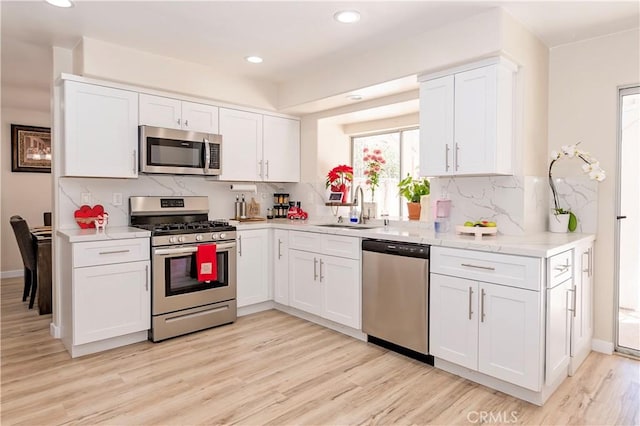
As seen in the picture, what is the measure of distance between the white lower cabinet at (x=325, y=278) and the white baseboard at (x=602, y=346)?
5.99 feet

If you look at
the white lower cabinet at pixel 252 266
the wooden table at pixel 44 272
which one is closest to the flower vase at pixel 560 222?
the white lower cabinet at pixel 252 266

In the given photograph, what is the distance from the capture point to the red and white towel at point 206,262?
3.53 meters

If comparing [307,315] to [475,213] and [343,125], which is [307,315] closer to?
[475,213]

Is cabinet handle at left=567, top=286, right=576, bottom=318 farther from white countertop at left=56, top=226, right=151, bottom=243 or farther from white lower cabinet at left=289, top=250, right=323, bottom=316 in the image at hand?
white countertop at left=56, top=226, right=151, bottom=243

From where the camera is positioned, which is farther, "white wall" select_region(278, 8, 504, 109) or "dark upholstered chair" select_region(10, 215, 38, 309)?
"dark upholstered chair" select_region(10, 215, 38, 309)

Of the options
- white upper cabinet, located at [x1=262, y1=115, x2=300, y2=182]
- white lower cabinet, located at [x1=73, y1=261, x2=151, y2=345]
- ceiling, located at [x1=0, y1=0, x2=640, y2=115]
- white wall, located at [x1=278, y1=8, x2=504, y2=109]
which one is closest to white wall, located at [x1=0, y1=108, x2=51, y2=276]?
ceiling, located at [x1=0, y1=0, x2=640, y2=115]

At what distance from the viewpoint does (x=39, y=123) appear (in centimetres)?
611

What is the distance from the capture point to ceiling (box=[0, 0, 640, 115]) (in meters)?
2.71

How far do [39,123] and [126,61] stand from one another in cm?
372

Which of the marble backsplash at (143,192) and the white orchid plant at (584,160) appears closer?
the white orchid plant at (584,160)

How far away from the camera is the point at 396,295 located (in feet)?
9.91

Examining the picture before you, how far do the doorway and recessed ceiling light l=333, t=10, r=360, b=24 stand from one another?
6.86ft

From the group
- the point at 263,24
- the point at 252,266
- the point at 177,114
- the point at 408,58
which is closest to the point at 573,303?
the point at 408,58

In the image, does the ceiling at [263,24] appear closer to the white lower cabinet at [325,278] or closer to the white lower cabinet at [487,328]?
the white lower cabinet at [325,278]
